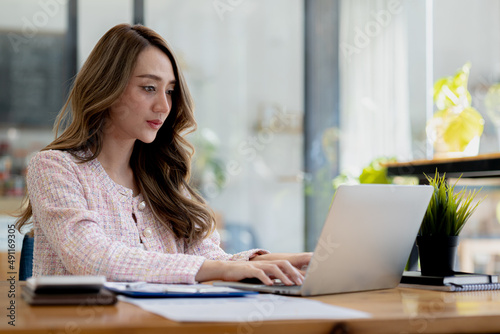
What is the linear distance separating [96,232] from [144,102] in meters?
0.47

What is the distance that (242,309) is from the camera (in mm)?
983

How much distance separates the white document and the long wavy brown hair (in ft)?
2.37

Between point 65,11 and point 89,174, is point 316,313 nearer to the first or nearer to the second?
point 89,174

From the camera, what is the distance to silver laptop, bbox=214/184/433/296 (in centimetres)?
120

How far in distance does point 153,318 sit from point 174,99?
1.11 metres

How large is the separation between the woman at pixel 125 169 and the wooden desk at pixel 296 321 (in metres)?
0.40

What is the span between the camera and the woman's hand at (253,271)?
1265mm

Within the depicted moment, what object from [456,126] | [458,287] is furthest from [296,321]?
[456,126]

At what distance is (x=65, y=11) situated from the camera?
4.58 metres

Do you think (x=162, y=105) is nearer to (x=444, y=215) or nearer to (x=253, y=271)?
(x=253, y=271)

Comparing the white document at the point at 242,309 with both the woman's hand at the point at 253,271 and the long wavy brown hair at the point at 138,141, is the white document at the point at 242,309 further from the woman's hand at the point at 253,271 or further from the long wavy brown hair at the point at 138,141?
the long wavy brown hair at the point at 138,141

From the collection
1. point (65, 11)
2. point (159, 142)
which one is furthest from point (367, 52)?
point (159, 142)

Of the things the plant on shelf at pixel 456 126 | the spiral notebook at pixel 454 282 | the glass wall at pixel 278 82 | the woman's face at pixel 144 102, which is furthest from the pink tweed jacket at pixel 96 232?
the glass wall at pixel 278 82

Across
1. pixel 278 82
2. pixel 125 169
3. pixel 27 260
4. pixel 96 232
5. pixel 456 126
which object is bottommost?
pixel 27 260
